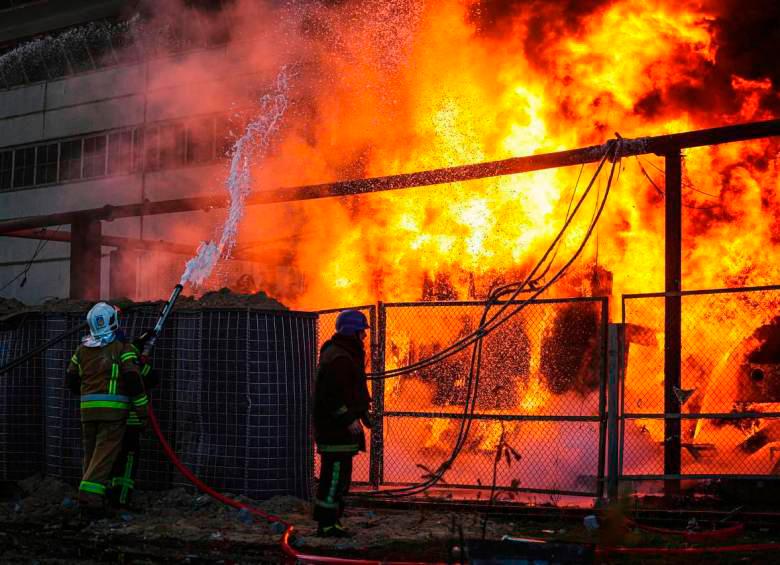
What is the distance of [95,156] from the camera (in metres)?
23.6

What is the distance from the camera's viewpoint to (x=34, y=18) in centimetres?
2467

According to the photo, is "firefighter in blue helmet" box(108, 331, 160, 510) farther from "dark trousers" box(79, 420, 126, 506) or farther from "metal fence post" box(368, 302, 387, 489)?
"metal fence post" box(368, 302, 387, 489)

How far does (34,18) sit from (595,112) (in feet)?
57.5

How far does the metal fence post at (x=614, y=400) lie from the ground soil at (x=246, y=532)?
42cm

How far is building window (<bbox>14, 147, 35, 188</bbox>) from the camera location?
82.3 ft

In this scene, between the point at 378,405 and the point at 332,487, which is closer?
the point at 332,487

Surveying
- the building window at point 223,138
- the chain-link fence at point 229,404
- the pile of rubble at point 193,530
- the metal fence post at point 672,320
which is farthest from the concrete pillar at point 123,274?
the metal fence post at point 672,320

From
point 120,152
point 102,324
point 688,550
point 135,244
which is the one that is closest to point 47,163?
point 120,152

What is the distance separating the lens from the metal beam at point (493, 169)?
885 centimetres

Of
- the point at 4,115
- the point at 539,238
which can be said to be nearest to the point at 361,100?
the point at 539,238

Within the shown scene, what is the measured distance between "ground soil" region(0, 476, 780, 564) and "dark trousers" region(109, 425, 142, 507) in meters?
0.21

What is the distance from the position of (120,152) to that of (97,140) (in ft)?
3.53

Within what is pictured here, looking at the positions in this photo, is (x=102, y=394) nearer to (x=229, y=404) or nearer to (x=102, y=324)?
(x=102, y=324)

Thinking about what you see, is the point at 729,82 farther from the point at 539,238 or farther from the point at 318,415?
the point at 318,415
